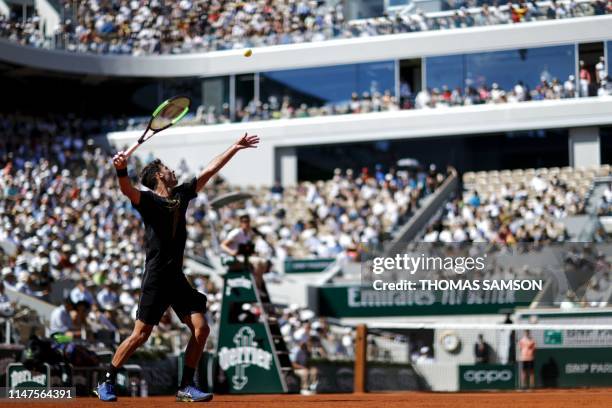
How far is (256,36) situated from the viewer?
3791cm

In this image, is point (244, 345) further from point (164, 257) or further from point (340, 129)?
point (340, 129)

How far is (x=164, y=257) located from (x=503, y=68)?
2611 cm

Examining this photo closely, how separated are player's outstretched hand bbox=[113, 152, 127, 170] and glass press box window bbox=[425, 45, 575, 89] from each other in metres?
26.4

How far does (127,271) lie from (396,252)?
7690 mm

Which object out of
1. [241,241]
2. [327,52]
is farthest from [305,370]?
[327,52]

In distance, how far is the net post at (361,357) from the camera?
1678cm

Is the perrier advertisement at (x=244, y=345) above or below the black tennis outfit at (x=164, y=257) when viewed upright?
below

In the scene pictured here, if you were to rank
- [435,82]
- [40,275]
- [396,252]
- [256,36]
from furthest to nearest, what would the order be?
[256,36]
[435,82]
[40,275]
[396,252]

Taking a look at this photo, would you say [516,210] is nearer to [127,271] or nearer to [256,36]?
[127,271]

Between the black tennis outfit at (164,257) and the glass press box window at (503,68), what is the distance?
2574cm

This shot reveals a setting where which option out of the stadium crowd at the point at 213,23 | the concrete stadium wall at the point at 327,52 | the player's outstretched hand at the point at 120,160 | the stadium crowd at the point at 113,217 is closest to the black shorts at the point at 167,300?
the player's outstretched hand at the point at 120,160

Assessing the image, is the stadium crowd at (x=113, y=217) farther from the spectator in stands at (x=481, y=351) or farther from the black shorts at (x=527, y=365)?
the black shorts at (x=527, y=365)

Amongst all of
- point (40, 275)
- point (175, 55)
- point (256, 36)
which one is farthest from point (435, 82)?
point (40, 275)

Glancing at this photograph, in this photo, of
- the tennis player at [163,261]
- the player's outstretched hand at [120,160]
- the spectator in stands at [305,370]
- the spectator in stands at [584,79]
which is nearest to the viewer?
the player's outstretched hand at [120,160]
